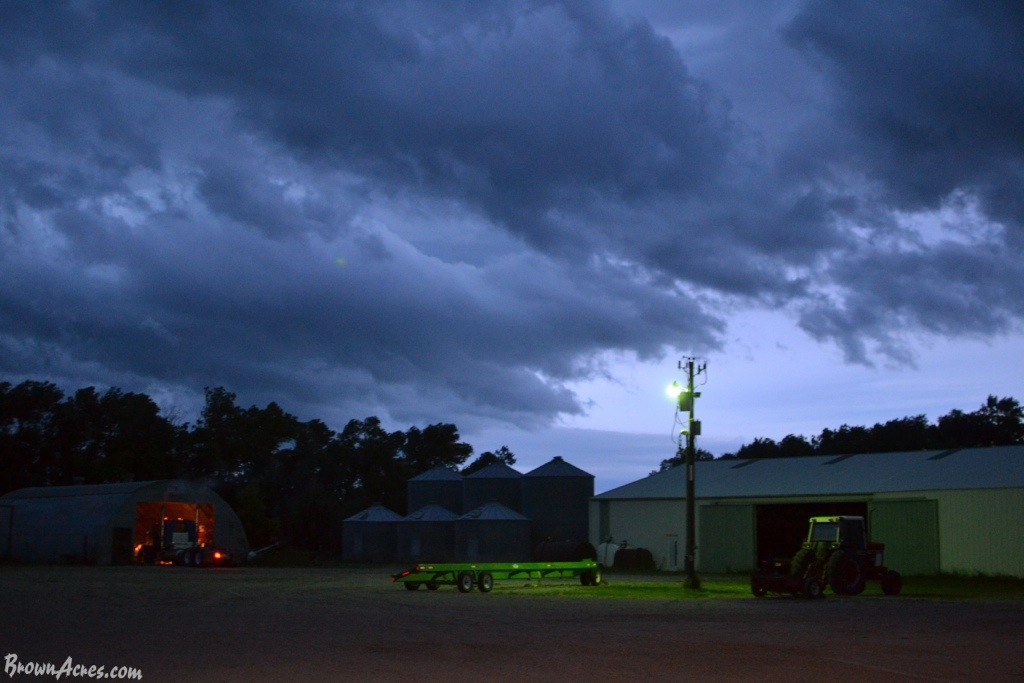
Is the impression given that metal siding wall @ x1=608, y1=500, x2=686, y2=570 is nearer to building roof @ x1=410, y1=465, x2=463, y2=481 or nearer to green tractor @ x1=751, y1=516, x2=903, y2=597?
building roof @ x1=410, y1=465, x2=463, y2=481

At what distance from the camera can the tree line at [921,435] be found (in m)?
90.9

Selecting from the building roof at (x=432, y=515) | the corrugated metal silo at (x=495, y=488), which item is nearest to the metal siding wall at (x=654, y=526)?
the corrugated metal silo at (x=495, y=488)

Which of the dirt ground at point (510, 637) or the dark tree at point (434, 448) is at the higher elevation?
the dark tree at point (434, 448)

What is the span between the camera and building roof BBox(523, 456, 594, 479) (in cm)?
6831

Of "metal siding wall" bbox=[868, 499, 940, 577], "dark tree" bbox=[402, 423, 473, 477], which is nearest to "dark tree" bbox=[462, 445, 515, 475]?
"dark tree" bbox=[402, 423, 473, 477]

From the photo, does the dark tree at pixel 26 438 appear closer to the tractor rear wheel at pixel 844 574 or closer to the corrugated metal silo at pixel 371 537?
the corrugated metal silo at pixel 371 537

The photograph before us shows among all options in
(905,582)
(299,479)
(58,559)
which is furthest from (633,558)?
(299,479)

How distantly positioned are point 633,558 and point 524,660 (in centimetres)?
4203

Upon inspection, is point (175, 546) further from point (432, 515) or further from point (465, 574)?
point (465, 574)

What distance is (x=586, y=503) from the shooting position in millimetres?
67938

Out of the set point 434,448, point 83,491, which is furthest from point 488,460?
point 83,491

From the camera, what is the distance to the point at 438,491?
7544cm

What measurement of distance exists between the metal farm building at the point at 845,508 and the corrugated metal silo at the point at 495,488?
41.5 ft

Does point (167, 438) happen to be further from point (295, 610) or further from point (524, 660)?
point (524, 660)
